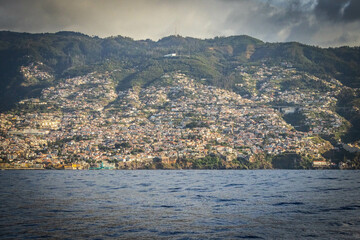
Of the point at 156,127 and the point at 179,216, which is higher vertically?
the point at 156,127

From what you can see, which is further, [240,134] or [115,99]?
[115,99]

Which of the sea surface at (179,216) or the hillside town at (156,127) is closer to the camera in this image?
the sea surface at (179,216)

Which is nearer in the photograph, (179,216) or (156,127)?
(179,216)

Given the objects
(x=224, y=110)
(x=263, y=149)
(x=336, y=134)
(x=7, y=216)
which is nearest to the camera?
(x=7, y=216)

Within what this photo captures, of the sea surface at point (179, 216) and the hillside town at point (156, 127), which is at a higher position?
the hillside town at point (156, 127)

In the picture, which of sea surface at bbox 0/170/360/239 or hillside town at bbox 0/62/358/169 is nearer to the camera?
sea surface at bbox 0/170/360/239

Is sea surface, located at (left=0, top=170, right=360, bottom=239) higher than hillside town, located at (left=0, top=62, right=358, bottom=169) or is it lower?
lower

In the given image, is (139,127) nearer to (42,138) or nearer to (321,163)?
(42,138)

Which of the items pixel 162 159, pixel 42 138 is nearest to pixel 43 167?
pixel 42 138
